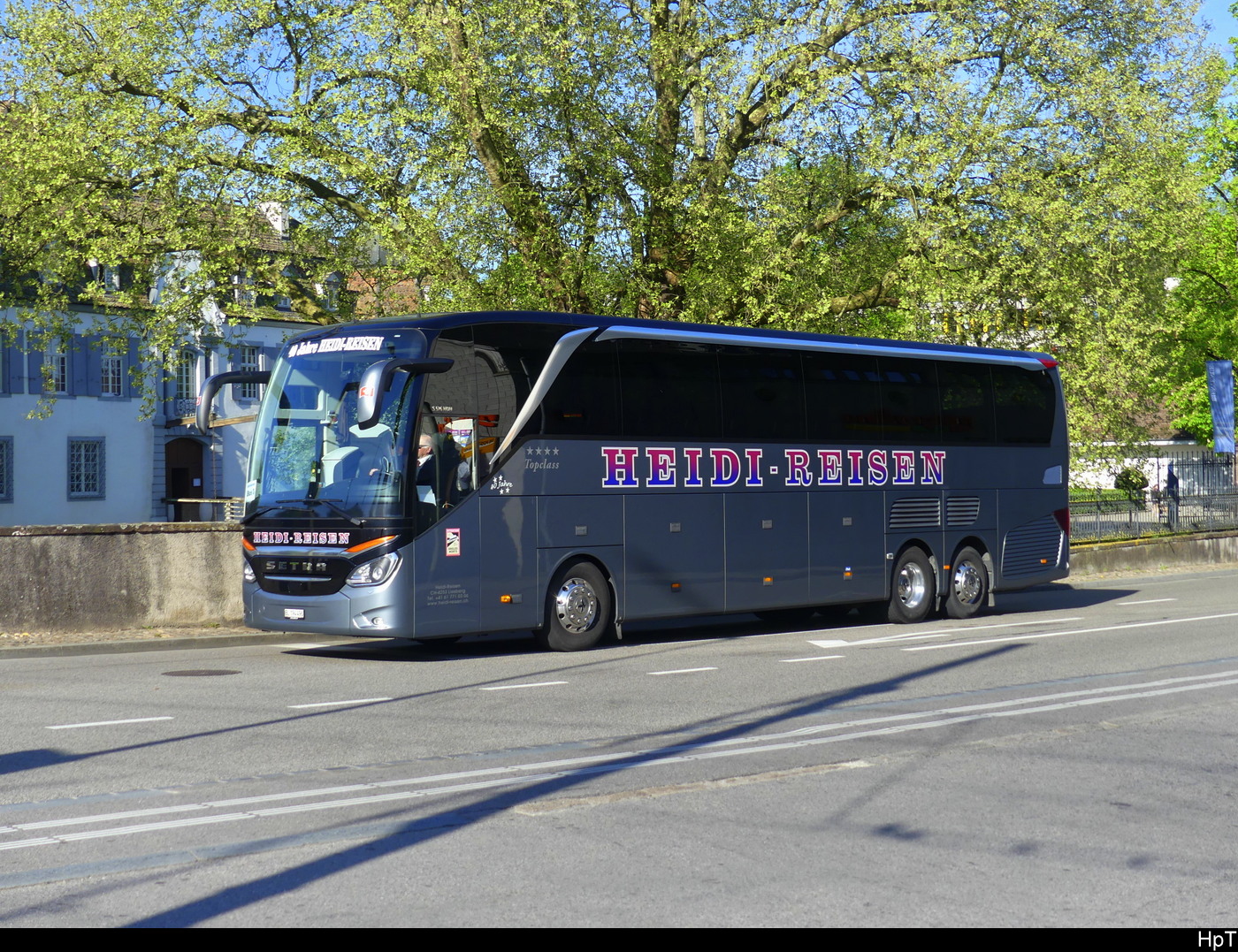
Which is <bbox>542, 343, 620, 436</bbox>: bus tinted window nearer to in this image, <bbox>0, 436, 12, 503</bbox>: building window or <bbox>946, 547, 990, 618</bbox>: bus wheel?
<bbox>946, 547, 990, 618</bbox>: bus wheel

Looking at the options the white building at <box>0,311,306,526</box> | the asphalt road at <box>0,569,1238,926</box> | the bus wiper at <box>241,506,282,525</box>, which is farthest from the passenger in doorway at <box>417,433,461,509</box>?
the white building at <box>0,311,306,526</box>

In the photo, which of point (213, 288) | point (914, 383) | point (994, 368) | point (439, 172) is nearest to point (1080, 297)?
point (994, 368)

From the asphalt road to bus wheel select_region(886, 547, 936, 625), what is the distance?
218 inches

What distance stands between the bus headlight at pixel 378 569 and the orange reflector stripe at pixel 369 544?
0.43 ft

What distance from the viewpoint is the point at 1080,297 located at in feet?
79.2

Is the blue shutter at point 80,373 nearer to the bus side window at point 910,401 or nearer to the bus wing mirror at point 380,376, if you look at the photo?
the bus side window at point 910,401

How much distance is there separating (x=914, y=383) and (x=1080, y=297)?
5.90 m

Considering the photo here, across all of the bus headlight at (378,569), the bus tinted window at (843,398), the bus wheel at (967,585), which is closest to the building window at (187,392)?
the bus wheel at (967,585)

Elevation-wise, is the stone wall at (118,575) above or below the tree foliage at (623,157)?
below

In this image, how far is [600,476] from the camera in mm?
15898

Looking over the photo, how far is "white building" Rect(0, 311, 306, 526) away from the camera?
50.8m

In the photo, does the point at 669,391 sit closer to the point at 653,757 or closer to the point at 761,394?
the point at 761,394

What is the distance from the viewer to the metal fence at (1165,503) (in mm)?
29859

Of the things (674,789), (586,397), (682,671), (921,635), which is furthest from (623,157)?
(674,789)
